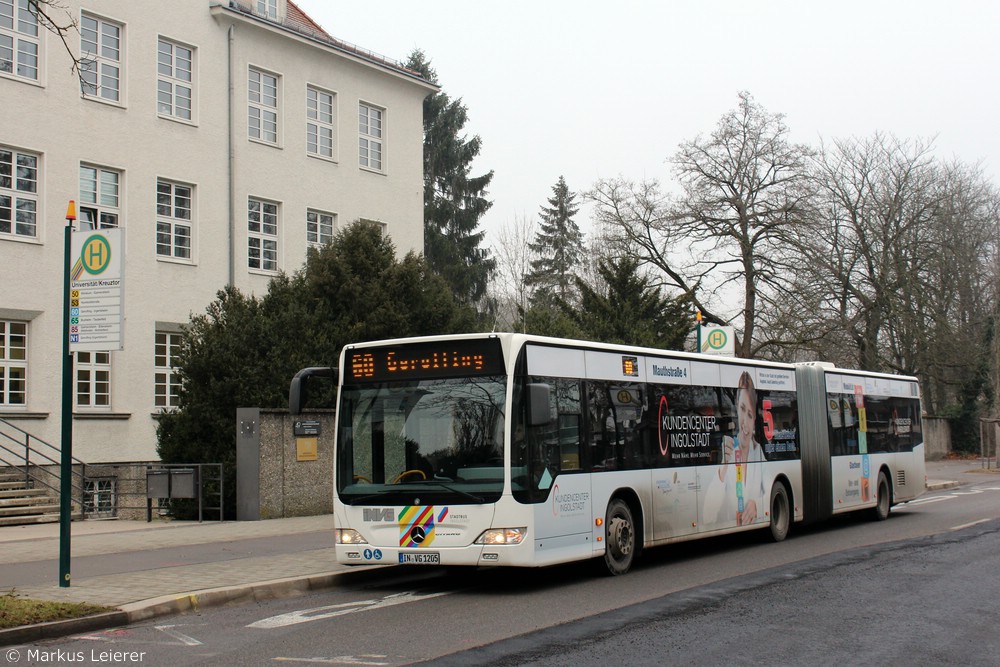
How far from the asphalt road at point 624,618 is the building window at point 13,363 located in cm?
1535

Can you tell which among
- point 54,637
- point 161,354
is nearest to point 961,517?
point 54,637

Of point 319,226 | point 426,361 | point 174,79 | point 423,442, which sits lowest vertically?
point 423,442

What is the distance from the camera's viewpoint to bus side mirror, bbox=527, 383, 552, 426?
1123cm

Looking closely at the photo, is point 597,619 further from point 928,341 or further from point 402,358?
point 928,341

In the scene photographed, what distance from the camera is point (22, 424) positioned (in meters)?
25.1

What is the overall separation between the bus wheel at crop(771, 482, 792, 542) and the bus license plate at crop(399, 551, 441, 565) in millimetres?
Result: 7559

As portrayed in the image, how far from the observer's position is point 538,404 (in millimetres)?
11273

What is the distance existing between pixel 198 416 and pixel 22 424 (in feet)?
20.6

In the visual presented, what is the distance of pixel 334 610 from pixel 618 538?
12.6 feet

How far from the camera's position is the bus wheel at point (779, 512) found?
1723 centimetres

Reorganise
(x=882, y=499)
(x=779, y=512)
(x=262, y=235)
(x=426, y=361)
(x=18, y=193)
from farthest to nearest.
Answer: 1. (x=262, y=235)
2. (x=18, y=193)
3. (x=882, y=499)
4. (x=779, y=512)
5. (x=426, y=361)

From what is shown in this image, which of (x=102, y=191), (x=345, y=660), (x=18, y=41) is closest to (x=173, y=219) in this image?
(x=102, y=191)

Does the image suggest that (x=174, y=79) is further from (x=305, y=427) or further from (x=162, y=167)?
(x=305, y=427)

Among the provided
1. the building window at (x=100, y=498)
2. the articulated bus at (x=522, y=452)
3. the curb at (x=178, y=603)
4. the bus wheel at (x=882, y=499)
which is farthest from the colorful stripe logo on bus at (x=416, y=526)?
the bus wheel at (x=882, y=499)
